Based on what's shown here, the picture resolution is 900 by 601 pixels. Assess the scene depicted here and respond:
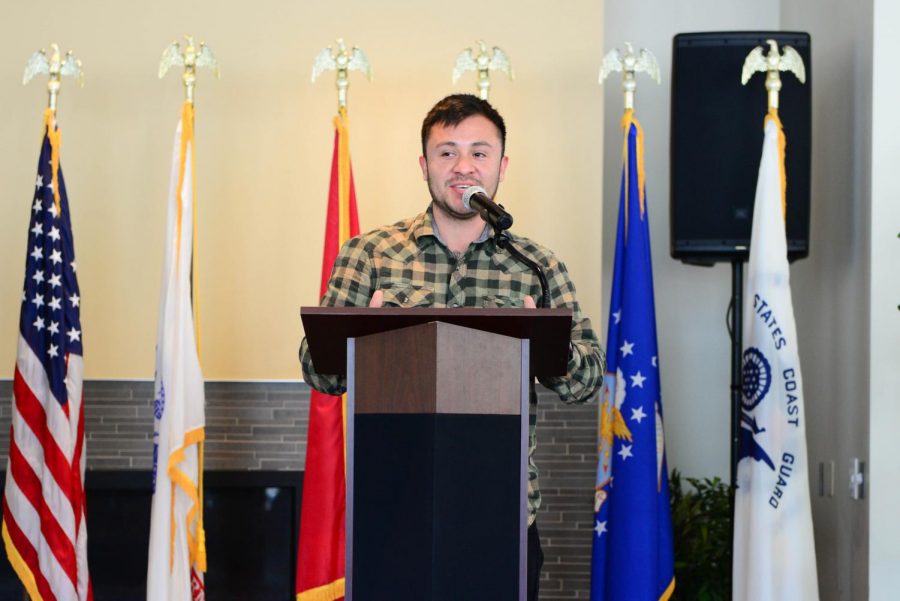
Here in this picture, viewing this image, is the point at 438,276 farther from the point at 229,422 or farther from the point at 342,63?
the point at 229,422

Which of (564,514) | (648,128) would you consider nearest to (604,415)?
(564,514)

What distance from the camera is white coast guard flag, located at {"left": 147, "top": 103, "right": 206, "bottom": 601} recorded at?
382 centimetres

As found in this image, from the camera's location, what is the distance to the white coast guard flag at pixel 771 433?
360 cm

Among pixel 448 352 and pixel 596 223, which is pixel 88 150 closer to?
pixel 596 223

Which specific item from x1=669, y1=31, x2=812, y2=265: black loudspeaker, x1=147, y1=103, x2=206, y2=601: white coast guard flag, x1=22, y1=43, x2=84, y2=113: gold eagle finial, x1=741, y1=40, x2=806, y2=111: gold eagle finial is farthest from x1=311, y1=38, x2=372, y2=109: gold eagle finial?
x1=741, y1=40, x2=806, y2=111: gold eagle finial

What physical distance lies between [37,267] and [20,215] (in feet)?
1.99

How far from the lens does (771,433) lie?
365 centimetres

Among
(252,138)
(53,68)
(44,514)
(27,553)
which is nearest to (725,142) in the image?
(252,138)

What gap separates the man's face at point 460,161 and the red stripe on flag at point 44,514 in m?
2.08

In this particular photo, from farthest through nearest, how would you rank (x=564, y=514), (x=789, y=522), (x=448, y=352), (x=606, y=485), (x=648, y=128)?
(x=648, y=128) < (x=564, y=514) < (x=606, y=485) < (x=789, y=522) < (x=448, y=352)

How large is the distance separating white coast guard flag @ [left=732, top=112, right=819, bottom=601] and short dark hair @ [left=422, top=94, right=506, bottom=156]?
1492 mm

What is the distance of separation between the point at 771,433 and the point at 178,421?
6.46ft

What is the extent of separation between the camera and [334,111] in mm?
4465

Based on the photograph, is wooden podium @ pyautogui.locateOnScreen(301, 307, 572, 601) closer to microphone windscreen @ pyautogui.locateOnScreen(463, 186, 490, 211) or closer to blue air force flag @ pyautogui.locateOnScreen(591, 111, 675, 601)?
microphone windscreen @ pyautogui.locateOnScreen(463, 186, 490, 211)
